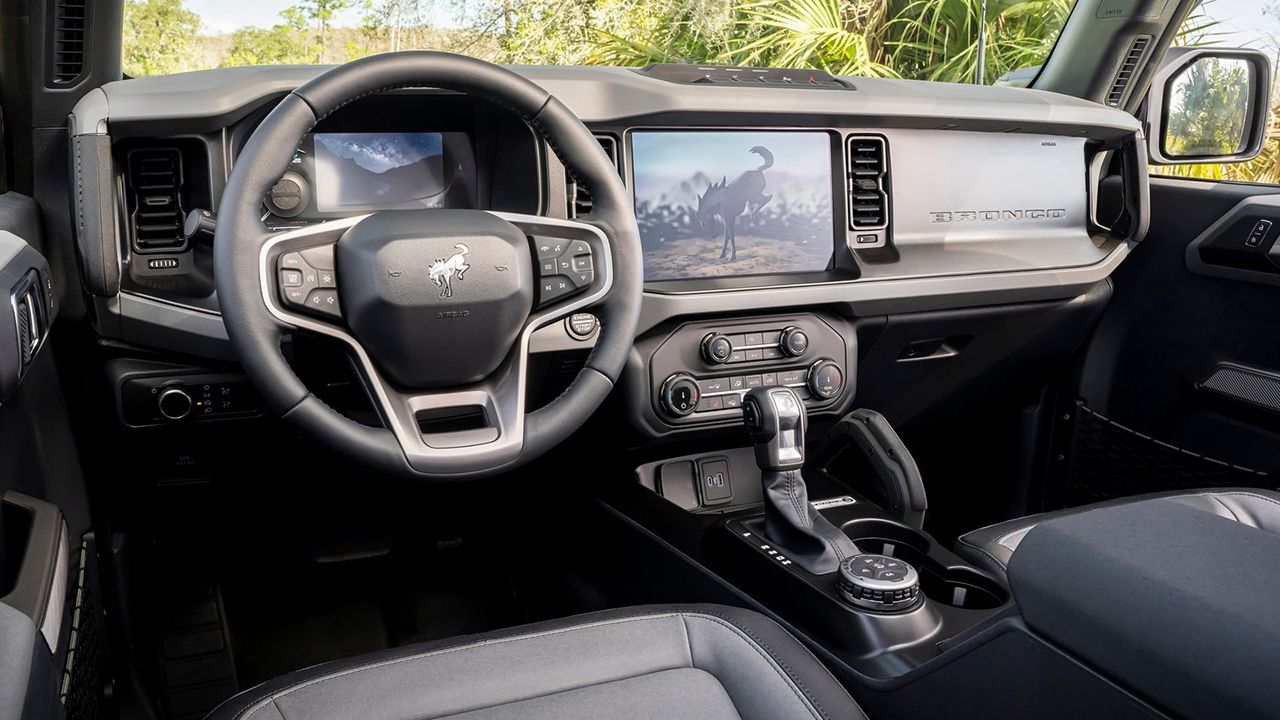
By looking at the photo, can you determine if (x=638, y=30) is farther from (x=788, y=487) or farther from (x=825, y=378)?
(x=788, y=487)

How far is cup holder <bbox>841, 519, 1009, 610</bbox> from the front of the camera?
5.85 ft

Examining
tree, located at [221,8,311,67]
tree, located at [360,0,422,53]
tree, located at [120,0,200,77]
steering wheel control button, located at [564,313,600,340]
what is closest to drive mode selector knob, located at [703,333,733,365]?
steering wheel control button, located at [564,313,600,340]

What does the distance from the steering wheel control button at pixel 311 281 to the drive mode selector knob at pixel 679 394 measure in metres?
0.80

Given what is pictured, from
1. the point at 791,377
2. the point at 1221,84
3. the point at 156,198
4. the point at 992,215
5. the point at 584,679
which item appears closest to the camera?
the point at 584,679

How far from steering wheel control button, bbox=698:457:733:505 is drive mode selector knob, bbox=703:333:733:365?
1.17 ft

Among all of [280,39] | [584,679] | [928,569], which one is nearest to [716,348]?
[928,569]

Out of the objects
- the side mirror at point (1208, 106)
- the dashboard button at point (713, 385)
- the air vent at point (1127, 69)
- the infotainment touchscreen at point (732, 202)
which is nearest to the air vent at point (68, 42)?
the infotainment touchscreen at point (732, 202)

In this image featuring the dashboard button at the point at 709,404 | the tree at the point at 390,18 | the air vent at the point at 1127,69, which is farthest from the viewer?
the tree at the point at 390,18

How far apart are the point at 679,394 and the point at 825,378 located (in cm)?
33

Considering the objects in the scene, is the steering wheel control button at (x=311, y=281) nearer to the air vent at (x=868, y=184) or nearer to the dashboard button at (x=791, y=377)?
the dashboard button at (x=791, y=377)

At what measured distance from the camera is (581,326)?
1.86 m

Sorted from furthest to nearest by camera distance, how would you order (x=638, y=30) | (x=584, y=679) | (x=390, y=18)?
(x=638, y=30)
(x=390, y=18)
(x=584, y=679)

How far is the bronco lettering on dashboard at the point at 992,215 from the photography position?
2260mm

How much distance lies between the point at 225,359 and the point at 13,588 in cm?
50
